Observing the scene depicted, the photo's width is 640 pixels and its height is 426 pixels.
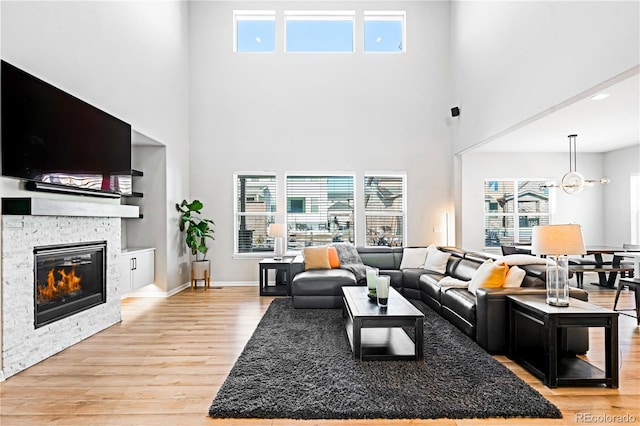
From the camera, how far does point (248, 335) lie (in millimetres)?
4359

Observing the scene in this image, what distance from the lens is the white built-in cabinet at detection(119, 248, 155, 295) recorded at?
561 centimetres

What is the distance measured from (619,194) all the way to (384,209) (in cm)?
461

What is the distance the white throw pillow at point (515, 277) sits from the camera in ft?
13.2

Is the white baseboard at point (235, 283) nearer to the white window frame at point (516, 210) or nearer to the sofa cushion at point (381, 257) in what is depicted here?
the sofa cushion at point (381, 257)

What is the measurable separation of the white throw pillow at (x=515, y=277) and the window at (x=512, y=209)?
452 cm

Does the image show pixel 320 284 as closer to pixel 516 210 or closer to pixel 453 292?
pixel 453 292

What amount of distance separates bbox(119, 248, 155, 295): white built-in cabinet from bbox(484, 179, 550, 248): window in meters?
6.31

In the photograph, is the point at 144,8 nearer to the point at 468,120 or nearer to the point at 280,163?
the point at 280,163

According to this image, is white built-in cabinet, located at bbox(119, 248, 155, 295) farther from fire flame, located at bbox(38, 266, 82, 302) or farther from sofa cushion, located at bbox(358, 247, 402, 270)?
sofa cushion, located at bbox(358, 247, 402, 270)

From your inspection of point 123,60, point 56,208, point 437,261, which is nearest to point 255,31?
point 123,60

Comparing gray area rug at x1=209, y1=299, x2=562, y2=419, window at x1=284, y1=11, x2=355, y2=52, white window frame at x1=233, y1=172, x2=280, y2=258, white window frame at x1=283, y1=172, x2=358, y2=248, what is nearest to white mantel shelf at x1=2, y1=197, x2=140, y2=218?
gray area rug at x1=209, y1=299, x2=562, y2=419

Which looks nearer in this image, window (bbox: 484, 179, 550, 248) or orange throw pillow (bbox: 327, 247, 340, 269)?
orange throw pillow (bbox: 327, 247, 340, 269)

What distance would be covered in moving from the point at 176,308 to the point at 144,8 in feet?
14.1

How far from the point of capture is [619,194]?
26.6 ft
